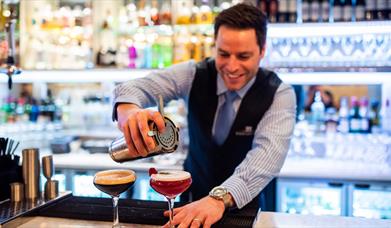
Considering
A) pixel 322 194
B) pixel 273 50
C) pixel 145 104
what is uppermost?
pixel 273 50

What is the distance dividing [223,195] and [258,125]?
0.57 metres

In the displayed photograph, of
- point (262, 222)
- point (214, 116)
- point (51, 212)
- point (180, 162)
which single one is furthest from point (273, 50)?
point (51, 212)

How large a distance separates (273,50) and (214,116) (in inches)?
49.2

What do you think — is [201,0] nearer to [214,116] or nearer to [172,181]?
[214,116]

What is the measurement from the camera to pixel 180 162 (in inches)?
129

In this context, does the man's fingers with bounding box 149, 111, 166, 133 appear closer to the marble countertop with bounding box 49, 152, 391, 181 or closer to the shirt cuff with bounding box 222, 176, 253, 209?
the shirt cuff with bounding box 222, 176, 253, 209

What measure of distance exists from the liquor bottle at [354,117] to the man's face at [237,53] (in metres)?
1.69

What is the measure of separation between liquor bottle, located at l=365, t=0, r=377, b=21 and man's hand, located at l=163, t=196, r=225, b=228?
7.84ft

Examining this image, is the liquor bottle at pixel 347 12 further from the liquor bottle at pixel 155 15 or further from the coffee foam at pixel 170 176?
the coffee foam at pixel 170 176

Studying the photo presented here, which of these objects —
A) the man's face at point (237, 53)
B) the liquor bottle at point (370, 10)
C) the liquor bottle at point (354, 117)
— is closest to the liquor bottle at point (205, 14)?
the liquor bottle at point (370, 10)

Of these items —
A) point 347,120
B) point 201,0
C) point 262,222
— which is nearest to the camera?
point 262,222

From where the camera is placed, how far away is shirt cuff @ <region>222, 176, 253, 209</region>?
5.40 ft

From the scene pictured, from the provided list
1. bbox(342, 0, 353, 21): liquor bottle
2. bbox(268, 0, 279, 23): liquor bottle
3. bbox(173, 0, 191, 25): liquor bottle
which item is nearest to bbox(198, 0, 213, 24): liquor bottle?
bbox(173, 0, 191, 25): liquor bottle

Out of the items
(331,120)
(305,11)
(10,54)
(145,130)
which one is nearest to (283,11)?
(305,11)
